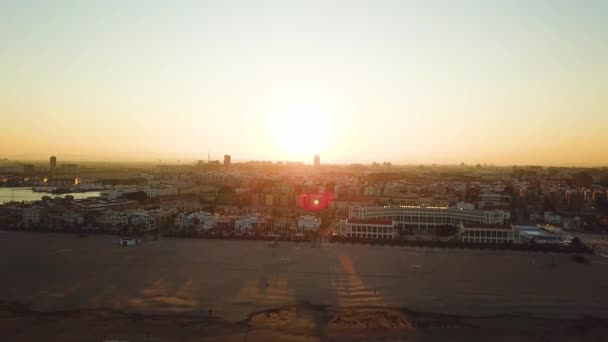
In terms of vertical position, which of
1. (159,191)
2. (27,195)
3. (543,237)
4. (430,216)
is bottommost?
(543,237)

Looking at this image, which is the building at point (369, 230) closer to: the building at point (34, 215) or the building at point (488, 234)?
the building at point (488, 234)

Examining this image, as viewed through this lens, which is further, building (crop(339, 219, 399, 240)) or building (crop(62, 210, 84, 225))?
building (crop(62, 210, 84, 225))

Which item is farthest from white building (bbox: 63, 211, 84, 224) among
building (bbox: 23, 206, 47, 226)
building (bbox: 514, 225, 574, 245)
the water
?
building (bbox: 514, 225, 574, 245)

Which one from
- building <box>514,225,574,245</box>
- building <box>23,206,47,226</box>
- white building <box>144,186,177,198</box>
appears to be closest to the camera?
building <box>514,225,574,245</box>

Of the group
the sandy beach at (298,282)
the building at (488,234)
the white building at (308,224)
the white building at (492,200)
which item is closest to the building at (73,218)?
the sandy beach at (298,282)

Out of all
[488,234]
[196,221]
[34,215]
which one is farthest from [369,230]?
[34,215]

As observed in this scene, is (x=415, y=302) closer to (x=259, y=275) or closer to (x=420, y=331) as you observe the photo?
(x=420, y=331)

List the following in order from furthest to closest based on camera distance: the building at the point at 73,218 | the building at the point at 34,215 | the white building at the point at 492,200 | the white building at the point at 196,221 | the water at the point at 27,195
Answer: the water at the point at 27,195, the white building at the point at 492,200, the building at the point at 34,215, the building at the point at 73,218, the white building at the point at 196,221

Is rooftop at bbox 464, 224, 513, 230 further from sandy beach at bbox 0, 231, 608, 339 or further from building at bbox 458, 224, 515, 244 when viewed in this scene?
sandy beach at bbox 0, 231, 608, 339

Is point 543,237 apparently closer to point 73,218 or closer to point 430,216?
point 430,216
